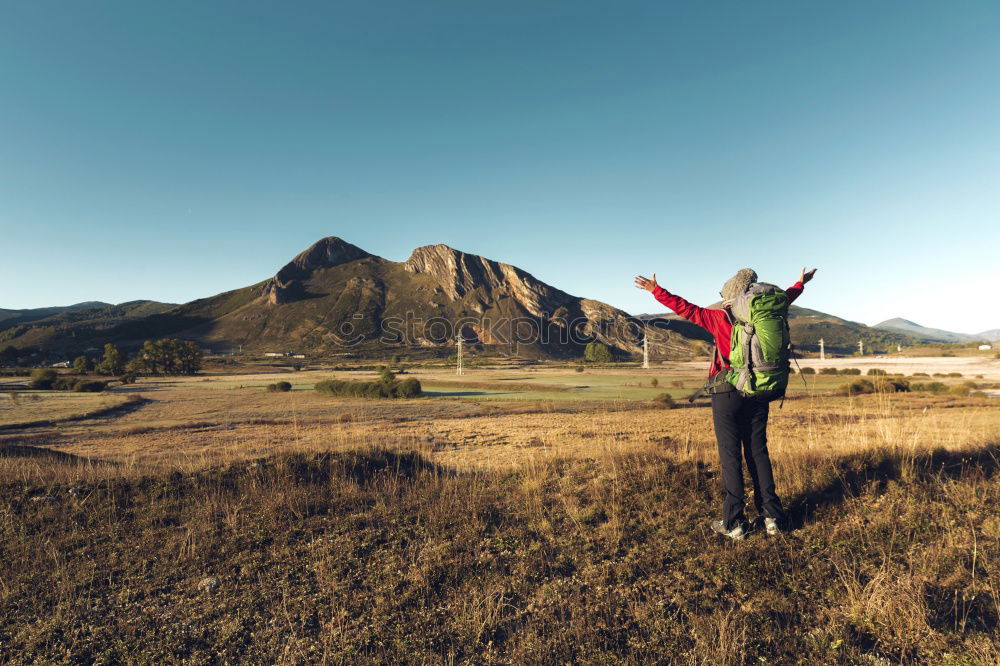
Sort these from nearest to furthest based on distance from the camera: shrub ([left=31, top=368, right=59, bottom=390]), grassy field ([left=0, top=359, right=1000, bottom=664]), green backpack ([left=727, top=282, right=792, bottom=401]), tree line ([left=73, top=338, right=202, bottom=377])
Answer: grassy field ([left=0, top=359, right=1000, bottom=664])
green backpack ([left=727, top=282, right=792, bottom=401])
shrub ([left=31, top=368, right=59, bottom=390])
tree line ([left=73, top=338, right=202, bottom=377])

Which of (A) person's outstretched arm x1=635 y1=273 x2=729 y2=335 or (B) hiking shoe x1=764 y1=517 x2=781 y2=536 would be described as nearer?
(B) hiking shoe x1=764 y1=517 x2=781 y2=536

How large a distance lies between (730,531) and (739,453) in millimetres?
842

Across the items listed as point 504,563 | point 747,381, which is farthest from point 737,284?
point 504,563

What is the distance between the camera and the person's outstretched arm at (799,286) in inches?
187

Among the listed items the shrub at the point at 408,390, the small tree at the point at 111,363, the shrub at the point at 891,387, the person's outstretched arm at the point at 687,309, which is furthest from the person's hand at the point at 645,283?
the small tree at the point at 111,363

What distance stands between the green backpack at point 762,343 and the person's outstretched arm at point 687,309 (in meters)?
0.42

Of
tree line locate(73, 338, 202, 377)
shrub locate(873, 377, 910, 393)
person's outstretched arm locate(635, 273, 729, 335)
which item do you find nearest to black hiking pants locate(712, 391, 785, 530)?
person's outstretched arm locate(635, 273, 729, 335)

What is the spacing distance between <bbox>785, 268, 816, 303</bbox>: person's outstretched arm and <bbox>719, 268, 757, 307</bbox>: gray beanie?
0.39 meters

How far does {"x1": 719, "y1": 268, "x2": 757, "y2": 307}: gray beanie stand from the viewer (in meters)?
4.82

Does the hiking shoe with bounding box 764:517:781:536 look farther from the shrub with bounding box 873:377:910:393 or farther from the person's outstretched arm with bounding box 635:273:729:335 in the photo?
the shrub with bounding box 873:377:910:393

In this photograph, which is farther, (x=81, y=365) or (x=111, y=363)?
(x=81, y=365)

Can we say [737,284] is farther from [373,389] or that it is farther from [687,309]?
[373,389]

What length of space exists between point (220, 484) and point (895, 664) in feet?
26.5

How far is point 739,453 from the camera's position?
465 cm
